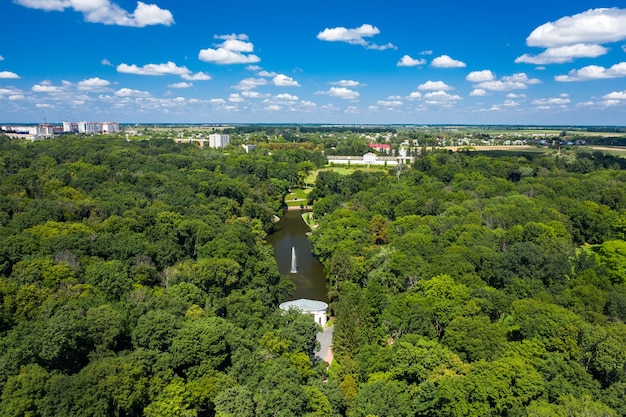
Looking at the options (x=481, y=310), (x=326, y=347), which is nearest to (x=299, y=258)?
(x=326, y=347)

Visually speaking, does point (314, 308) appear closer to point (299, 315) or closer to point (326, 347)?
point (326, 347)

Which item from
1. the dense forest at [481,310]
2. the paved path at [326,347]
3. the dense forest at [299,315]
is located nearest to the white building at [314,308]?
the paved path at [326,347]

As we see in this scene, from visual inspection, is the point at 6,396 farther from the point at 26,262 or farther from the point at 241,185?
the point at 241,185

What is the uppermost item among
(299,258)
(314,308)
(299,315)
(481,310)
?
(299,315)

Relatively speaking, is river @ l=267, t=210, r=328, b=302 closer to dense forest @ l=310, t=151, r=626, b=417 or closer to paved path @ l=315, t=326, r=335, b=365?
dense forest @ l=310, t=151, r=626, b=417

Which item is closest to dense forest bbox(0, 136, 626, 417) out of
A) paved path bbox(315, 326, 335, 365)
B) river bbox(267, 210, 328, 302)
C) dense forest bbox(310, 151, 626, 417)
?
dense forest bbox(310, 151, 626, 417)

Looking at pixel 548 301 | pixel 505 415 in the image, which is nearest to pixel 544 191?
pixel 548 301
